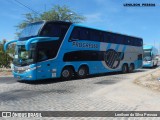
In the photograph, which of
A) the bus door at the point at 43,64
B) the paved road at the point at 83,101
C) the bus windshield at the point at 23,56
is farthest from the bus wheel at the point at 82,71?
the paved road at the point at 83,101

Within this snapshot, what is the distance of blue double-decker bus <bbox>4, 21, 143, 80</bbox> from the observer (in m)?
15.4

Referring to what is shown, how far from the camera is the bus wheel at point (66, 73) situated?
56.8 feet

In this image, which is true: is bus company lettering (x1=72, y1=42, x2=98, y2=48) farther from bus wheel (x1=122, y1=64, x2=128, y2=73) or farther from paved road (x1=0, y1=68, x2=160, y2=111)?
paved road (x1=0, y1=68, x2=160, y2=111)

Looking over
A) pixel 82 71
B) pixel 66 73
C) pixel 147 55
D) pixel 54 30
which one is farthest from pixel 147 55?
pixel 54 30

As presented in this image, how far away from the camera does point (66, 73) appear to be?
17531 millimetres

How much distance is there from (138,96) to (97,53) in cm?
960

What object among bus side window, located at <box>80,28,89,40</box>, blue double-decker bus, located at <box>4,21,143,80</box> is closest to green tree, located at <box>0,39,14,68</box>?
blue double-decker bus, located at <box>4,21,143,80</box>

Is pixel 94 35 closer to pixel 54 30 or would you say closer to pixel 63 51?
pixel 63 51

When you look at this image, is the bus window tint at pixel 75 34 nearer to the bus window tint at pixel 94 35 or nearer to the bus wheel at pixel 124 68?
the bus window tint at pixel 94 35

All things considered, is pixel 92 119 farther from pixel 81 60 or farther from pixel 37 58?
pixel 81 60

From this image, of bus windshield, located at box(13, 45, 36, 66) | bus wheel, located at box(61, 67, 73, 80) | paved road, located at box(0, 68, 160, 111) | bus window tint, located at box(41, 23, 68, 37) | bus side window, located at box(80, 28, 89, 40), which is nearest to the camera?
paved road, located at box(0, 68, 160, 111)

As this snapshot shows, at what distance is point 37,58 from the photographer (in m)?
15.3

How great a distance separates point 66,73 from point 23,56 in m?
3.21

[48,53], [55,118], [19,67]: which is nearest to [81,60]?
[48,53]
